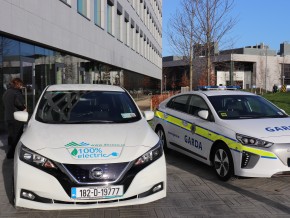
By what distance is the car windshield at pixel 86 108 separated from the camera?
5.20 metres

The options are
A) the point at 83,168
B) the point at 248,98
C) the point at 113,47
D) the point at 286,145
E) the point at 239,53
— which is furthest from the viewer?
the point at 239,53

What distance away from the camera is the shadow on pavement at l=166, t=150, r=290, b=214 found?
493 centimetres

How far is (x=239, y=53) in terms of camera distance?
108m

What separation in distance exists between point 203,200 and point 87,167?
1.88 meters

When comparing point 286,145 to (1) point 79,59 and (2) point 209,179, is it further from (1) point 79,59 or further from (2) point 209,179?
(1) point 79,59

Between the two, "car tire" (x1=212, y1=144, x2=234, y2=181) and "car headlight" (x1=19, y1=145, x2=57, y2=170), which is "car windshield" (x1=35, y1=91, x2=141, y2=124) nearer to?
"car headlight" (x1=19, y1=145, x2=57, y2=170)

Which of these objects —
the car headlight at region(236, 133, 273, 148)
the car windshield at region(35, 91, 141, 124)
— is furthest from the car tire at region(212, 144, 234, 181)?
the car windshield at region(35, 91, 141, 124)

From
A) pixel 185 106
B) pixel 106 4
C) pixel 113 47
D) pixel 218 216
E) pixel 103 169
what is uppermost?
pixel 106 4

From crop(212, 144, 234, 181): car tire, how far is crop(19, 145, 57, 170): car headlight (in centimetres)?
294

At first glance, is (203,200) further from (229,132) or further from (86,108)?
(86,108)

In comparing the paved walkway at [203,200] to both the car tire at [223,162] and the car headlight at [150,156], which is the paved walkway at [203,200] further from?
the car headlight at [150,156]

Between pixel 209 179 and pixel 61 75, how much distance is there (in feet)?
38.4

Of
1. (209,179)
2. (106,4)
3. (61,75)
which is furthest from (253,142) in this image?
(106,4)

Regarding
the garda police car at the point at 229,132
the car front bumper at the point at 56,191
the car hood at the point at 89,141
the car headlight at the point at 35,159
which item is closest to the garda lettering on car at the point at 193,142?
the garda police car at the point at 229,132
